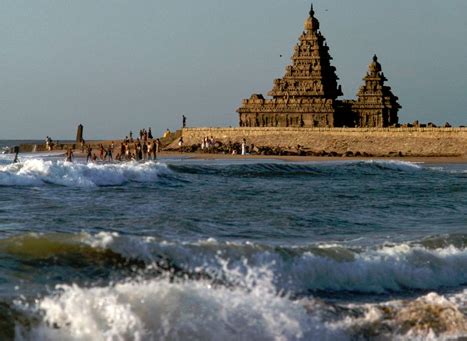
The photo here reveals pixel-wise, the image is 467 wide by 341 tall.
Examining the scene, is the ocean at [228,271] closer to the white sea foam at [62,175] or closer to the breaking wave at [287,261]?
the breaking wave at [287,261]

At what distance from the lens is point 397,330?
11.9m

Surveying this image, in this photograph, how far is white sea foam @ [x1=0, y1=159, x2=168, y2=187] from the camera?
105 ft

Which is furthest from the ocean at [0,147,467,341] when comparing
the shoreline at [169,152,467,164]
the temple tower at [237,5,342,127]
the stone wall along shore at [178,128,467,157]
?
the temple tower at [237,5,342,127]

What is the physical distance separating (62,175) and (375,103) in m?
62.1

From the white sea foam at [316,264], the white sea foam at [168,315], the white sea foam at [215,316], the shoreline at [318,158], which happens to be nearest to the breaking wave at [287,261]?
the white sea foam at [316,264]

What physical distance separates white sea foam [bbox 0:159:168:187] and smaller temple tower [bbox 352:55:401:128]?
57.3 m

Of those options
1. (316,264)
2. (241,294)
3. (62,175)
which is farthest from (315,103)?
(241,294)

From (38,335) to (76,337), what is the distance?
15.5 inches

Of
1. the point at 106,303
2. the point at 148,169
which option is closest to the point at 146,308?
the point at 106,303

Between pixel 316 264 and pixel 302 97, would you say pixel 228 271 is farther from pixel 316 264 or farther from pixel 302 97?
pixel 302 97

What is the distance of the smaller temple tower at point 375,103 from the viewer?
92562 mm

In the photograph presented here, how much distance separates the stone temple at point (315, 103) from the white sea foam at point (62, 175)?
55.5m

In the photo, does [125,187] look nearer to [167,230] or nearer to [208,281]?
[167,230]

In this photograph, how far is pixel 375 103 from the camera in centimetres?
9275
